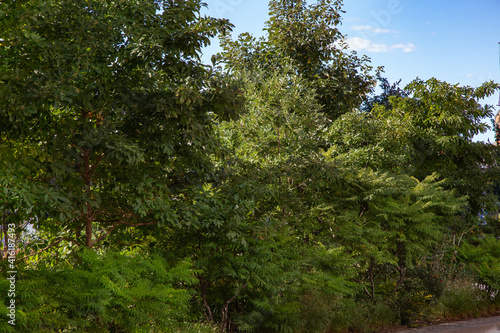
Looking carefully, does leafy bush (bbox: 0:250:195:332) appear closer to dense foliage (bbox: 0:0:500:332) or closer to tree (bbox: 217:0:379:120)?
dense foliage (bbox: 0:0:500:332)

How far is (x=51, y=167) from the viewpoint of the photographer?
20.9 ft

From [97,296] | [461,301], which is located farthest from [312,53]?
[97,296]

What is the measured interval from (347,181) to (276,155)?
6.49 ft

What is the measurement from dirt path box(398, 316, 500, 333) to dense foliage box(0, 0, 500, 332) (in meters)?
0.37

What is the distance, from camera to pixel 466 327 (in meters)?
10.7

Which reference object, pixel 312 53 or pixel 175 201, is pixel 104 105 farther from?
pixel 312 53

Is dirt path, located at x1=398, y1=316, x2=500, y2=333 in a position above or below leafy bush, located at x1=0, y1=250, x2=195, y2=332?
below

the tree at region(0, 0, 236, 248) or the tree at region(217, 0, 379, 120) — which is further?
the tree at region(217, 0, 379, 120)

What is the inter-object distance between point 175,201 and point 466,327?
23.8 feet

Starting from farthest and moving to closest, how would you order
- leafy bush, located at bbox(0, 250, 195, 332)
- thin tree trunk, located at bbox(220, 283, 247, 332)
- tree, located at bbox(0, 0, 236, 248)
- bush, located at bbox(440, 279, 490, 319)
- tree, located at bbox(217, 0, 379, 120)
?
1. tree, located at bbox(217, 0, 379, 120)
2. bush, located at bbox(440, 279, 490, 319)
3. thin tree trunk, located at bbox(220, 283, 247, 332)
4. tree, located at bbox(0, 0, 236, 248)
5. leafy bush, located at bbox(0, 250, 195, 332)

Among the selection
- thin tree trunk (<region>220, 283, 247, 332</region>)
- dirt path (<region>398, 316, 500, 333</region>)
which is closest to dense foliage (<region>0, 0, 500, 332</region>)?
thin tree trunk (<region>220, 283, 247, 332</region>)

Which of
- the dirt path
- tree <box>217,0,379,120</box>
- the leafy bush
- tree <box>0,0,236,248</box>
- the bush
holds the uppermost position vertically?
tree <box>217,0,379,120</box>

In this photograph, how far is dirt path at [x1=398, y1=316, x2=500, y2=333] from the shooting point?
10.4m

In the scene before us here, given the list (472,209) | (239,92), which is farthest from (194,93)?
(472,209)
